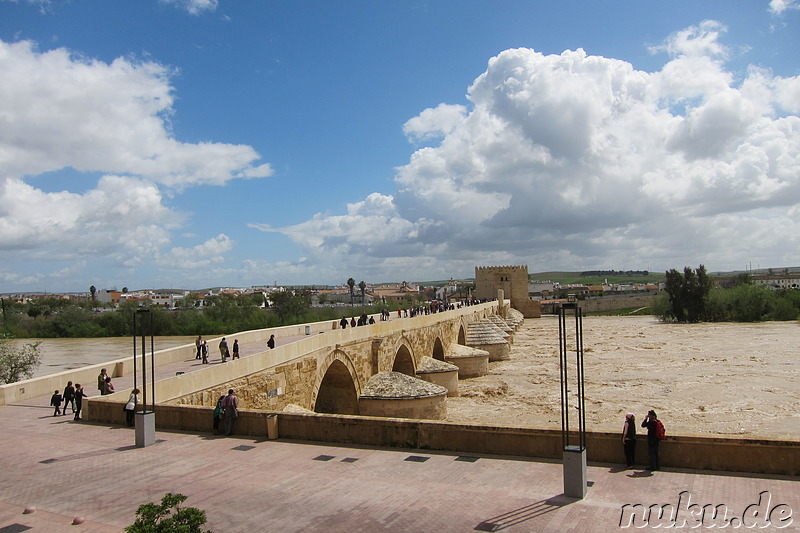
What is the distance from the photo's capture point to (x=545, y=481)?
570cm

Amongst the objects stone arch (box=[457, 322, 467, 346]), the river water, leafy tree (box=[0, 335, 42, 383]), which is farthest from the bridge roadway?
stone arch (box=[457, 322, 467, 346])

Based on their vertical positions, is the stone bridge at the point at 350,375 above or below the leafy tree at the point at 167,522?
below

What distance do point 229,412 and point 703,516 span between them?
6022 mm

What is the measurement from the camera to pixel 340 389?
48.5ft

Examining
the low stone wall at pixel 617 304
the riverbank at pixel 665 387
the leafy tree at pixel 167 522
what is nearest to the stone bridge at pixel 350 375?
the riverbank at pixel 665 387

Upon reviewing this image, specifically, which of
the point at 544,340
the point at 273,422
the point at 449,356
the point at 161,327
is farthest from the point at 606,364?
the point at 161,327

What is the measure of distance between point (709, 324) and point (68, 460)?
54.7 metres

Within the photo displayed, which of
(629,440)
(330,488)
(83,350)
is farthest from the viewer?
(83,350)

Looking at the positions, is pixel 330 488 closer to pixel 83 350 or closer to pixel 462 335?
pixel 462 335

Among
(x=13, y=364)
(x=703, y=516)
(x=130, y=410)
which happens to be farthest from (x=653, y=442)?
(x=13, y=364)

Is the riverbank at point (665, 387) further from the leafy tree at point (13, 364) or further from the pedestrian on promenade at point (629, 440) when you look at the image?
the leafy tree at point (13, 364)

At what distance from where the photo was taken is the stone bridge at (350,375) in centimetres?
1054

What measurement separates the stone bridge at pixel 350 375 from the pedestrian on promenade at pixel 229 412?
1.87 m

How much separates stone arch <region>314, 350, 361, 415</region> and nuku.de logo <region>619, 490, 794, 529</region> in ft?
32.0
